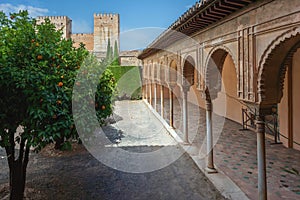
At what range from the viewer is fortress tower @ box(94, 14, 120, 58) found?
149 feet

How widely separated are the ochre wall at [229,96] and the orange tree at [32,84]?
27.4ft

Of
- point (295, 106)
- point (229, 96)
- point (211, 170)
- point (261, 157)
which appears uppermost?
point (229, 96)

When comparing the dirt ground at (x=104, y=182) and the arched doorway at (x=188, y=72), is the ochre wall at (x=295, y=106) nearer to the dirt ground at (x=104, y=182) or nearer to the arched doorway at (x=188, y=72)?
the arched doorway at (x=188, y=72)

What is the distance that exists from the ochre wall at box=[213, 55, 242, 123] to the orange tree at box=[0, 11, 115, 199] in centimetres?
834

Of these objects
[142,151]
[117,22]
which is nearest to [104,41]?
[117,22]

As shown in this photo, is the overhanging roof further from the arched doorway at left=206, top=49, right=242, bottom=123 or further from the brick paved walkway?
the brick paved walkway

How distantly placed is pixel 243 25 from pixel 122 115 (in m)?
11.8

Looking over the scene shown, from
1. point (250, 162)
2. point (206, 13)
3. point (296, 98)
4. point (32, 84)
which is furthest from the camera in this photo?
point (296, 98)

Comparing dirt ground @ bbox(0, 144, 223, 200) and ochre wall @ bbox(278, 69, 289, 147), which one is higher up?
ochre wall @ bbox(278, 69, 289, 147)

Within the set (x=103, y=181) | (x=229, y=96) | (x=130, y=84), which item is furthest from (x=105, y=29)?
(x=103, y=181)

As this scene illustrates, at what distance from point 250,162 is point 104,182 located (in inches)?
144

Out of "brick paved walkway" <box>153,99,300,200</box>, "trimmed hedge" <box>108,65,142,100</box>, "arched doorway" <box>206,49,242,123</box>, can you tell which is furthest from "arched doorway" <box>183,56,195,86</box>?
"trimmed hedge" <box>108,65,142,100</box>

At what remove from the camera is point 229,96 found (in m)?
11.2

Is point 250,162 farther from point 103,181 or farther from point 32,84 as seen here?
point 32,84
